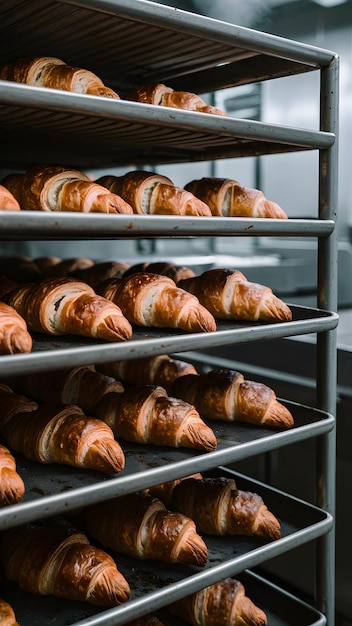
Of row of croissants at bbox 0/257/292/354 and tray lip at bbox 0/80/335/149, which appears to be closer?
tray lip at bbox 0/80/335/149

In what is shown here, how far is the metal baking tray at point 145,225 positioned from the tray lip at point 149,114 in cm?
18

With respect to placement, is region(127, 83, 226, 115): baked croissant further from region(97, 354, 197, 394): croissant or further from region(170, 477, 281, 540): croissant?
region(170, 477, 281, 540): croissant

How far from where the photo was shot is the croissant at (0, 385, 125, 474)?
1.37 meters

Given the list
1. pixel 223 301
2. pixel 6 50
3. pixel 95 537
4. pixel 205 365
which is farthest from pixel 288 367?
pixel 6 50

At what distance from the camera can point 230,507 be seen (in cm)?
166

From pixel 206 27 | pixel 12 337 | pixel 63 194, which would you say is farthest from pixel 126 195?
pixel 12 337

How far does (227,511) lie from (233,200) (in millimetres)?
780

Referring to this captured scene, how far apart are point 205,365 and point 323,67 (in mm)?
1370

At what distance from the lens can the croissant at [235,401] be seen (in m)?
1.68

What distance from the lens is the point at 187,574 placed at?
4.90 ft

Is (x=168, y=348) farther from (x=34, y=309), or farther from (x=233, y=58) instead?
(x=233, y=58)

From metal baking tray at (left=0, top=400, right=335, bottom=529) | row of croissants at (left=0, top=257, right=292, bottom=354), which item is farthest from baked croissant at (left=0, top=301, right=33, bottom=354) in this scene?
metal baking tray at (left=0, top=400, right=335, bottom=529)

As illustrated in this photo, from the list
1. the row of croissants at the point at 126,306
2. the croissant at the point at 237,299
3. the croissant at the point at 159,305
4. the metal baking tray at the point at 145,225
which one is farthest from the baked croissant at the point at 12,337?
the croissant at the point at 237,299

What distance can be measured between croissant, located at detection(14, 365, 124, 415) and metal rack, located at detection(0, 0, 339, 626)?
0.27 metres
